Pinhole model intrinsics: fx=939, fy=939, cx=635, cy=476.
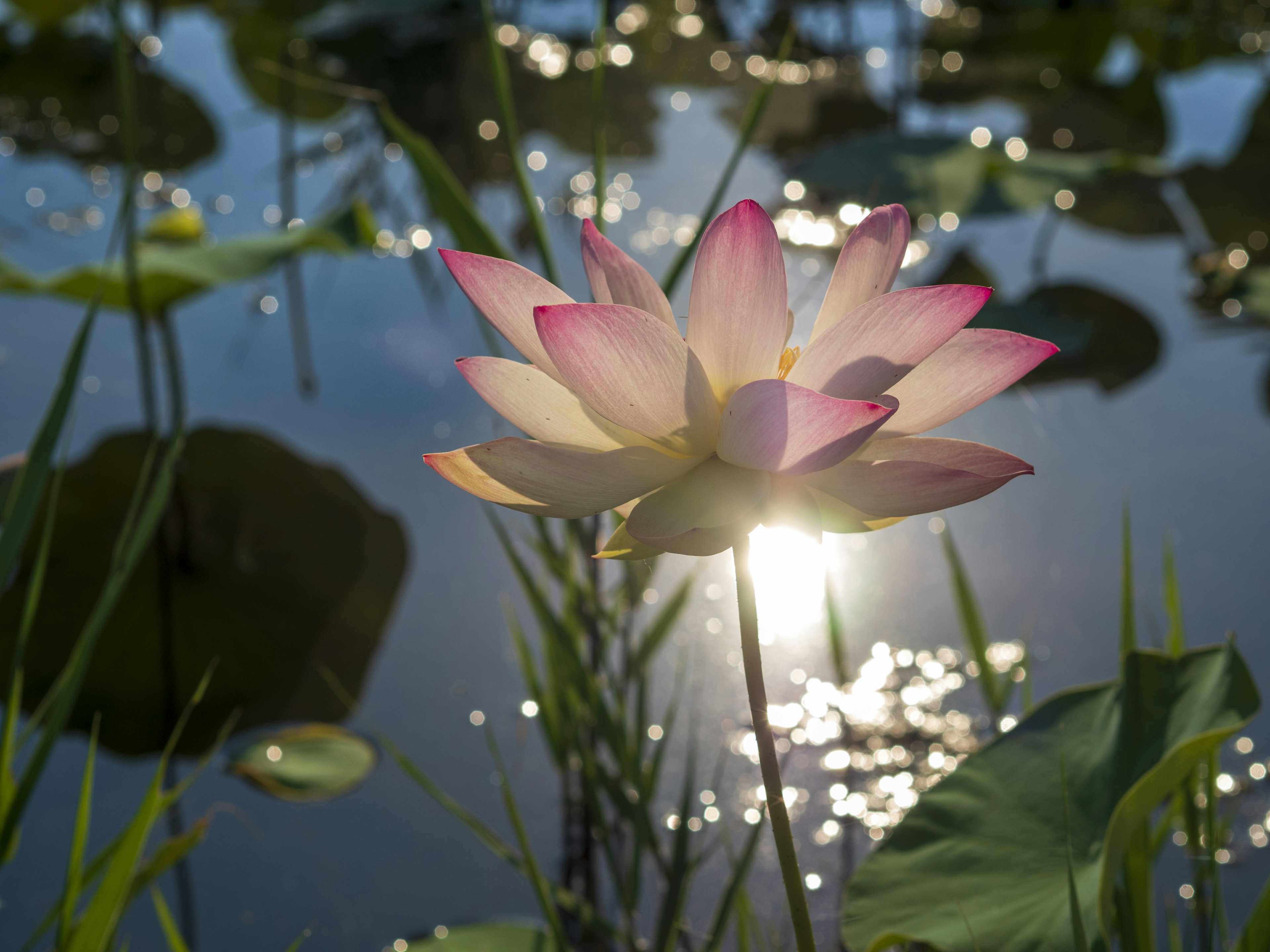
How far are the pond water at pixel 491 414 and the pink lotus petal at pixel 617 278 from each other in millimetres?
622

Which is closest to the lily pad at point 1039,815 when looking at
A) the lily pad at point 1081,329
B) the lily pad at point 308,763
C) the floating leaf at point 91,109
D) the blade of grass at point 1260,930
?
the blade of grass at point 1260,930

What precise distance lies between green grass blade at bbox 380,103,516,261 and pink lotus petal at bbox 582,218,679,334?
334mm

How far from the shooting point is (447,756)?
103 centimetres

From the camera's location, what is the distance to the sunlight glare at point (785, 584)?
116cm

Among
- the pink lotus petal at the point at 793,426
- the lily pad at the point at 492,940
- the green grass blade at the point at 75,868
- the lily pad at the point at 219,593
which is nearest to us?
the pink lotus petal at the point at 793,426

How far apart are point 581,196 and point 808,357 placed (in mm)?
1928

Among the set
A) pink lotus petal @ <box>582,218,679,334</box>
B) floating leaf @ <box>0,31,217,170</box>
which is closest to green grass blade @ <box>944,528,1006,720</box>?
pink lotus petal @ <box>582,218,679,334</box>

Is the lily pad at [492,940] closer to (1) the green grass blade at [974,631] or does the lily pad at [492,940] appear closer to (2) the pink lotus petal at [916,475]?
(1) the green grass blade at [974,631]

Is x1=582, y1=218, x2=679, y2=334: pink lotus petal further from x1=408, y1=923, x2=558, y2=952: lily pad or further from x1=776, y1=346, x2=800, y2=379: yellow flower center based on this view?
x1=408, y1=923, x2=558, y2=952: lily pad

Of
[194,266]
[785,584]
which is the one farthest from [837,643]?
[194,266]

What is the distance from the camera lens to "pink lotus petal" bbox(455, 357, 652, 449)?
1.28 feet

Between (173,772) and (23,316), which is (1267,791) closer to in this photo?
(173,772)

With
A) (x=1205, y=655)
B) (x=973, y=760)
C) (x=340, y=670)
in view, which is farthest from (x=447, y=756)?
(x=1205, y=655)

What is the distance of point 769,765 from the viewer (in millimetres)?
342
